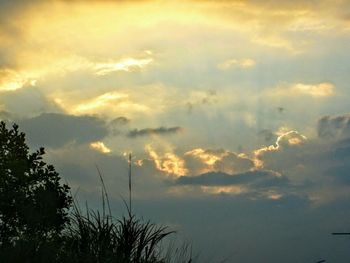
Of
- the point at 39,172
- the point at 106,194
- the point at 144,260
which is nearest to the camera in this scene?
the point at 144,260

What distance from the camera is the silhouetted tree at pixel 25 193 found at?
68.6 feet

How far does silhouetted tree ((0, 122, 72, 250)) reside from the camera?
20.9 metres

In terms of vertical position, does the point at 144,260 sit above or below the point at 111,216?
below

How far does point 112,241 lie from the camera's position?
51.4ft

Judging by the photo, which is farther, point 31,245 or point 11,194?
point 11,194

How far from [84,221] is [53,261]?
2809 millimetres

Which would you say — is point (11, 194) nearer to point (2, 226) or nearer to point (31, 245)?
point (2, 226)

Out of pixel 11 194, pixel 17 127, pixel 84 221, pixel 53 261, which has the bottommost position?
pixel 53 261

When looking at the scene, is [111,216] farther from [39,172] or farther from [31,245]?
[39,172]

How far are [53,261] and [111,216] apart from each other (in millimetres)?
3338

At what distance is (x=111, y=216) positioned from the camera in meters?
16.4

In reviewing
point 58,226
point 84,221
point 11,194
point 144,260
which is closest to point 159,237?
point 144,260

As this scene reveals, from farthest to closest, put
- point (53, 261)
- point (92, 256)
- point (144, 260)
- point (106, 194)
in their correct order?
point (106, 194) → point (144, 260) → point (92, 256) → point (53, 261)

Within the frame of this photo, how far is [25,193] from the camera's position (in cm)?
2202
